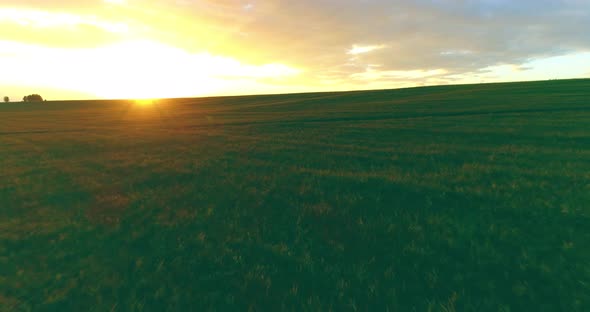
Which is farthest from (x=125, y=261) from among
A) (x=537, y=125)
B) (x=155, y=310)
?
(x=537, y=125)

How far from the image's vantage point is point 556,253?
11.7 ft

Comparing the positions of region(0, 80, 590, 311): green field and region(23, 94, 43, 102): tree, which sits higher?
region(23, 94, 43, 102): tree

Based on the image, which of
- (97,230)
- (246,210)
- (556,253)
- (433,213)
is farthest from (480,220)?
(97,230)

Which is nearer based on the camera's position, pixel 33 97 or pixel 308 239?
pixel 308 239

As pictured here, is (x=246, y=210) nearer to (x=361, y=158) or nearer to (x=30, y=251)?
(x=30, y=251)

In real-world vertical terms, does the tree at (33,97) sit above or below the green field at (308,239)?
above

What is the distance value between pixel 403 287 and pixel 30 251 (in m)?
5.88

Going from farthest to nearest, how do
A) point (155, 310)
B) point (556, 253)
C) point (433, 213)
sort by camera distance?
point (433, 213)
point (556, 253)
point (155, 310)

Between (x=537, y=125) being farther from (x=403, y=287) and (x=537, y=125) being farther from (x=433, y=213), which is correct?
(x=403, y=287)

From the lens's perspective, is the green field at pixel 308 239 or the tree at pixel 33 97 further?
the tree at pixel 33 97

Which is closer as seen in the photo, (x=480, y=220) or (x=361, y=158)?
(x=480, y=220)

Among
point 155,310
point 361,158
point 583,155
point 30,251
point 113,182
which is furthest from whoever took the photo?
point 361,158

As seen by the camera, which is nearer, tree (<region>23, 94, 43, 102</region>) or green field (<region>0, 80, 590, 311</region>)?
green field (<region>0, 80, 590, 311</region>)

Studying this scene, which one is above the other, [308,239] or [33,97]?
[33,97]
